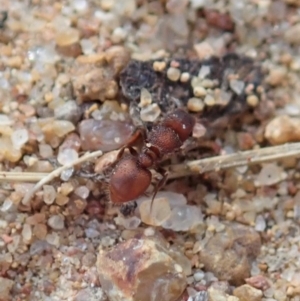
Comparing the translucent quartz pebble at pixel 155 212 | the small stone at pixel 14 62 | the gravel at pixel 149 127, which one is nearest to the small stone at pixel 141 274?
the gravel at pixel 149 127

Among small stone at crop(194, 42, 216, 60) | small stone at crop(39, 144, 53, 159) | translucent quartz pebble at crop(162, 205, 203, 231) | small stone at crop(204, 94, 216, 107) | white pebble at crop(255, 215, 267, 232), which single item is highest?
small stone at crop(194, 42, 216, 60)

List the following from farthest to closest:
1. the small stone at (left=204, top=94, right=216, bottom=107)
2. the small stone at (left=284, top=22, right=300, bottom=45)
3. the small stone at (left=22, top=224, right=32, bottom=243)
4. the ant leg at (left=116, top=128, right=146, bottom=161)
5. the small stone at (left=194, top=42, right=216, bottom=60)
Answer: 1. the small stone at (left=284, top=22, right=300, bottom=45)
2. the small stone at (left=194, top=42, right=216, bottom=60)
3. the small stone at (left=204, top=94, right=216, bottom=107)
4. the ant leg at (left=116, top=128, right=146, bottom=161)
5. the small stone at (left=22, top=224, right=32, bottom=243)

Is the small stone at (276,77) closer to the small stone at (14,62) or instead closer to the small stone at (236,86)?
the small stone at (236,86)

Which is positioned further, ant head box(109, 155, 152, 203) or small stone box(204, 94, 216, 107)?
small stone box(204, 94, 216, 107)

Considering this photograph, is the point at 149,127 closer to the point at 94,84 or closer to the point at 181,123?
the point at 181,123

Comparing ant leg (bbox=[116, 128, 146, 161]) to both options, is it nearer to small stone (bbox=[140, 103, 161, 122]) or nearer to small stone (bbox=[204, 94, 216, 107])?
small stone (bbox=[140, 103, 161, 122])

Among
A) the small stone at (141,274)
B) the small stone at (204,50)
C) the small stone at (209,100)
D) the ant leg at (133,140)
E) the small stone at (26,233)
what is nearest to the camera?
the small stone at (141,274)

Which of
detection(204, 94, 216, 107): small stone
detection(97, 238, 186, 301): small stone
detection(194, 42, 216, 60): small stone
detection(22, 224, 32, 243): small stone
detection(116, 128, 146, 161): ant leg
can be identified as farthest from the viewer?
detection(194, 42, 216, 60): small stone

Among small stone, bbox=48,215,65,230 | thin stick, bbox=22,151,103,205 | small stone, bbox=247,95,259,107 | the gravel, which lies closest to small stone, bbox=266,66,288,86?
the gravel

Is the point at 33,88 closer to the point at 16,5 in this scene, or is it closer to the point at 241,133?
the point at 16,5
